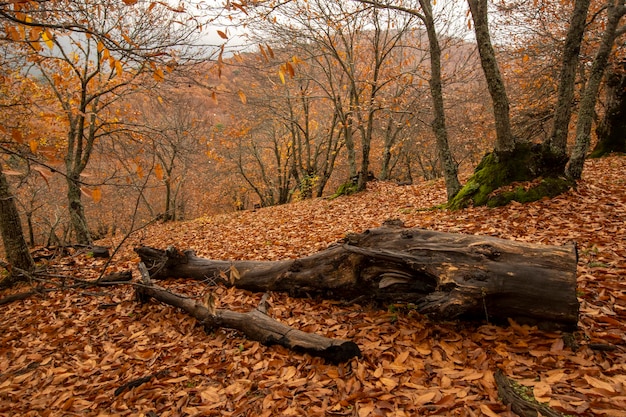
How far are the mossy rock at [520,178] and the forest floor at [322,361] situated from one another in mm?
560

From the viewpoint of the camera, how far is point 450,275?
3.12 metres

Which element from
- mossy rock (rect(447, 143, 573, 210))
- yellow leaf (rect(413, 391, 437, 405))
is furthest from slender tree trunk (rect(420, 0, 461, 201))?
yellow leaf (rect(413, 391, 437, 405))

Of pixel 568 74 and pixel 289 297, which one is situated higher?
pixel 568 74

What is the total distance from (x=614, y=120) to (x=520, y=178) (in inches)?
312

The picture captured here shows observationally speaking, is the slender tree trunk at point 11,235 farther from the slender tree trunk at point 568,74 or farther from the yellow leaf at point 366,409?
the slender tree trunk at point 568,74

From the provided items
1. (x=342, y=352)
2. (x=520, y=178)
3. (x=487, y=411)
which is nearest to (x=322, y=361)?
(x=342, y=352)

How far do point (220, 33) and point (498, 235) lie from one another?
4740mm

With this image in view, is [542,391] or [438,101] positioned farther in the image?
[438,101]

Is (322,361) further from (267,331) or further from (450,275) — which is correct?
(450,275)

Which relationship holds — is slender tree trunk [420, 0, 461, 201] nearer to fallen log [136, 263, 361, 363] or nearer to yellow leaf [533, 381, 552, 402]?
fallen log [136, 263, 361, 363]

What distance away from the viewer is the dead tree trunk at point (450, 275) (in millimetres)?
2912

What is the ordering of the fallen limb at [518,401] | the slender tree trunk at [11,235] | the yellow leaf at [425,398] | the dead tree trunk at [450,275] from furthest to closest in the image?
the slender tree trunk at [11,235] < the dead tree trunk at [450,275] < the yellow leaf at [425,398] < the fallen limb at [518,401]

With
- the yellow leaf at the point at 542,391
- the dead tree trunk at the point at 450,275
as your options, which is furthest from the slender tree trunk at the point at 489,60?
the yellow leaf at the point at 542,391

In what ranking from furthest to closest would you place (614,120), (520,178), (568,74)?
(614,120) < (520,178) < (568,74)
